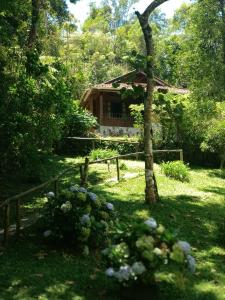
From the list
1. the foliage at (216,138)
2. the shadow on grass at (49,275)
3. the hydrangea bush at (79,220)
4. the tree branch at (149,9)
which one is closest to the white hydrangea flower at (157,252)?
the shadow on grass at (49,275)

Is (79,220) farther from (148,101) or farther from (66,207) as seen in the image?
(148,101)

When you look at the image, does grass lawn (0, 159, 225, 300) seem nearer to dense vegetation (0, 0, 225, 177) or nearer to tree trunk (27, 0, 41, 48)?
dense vegetation (0, 0, 225, 177)

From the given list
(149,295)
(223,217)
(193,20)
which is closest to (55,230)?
(149,295)

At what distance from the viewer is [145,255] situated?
5824mm

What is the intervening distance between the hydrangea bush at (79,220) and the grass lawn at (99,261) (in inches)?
11.0

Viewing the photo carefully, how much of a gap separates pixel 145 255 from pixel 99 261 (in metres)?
2.35

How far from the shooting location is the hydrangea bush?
8.25 m

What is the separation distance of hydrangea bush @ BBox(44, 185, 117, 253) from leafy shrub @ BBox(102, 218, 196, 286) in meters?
2.00

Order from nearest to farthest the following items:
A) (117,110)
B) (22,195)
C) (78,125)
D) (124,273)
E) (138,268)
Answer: (138,268)
(124,273)
(22,195)
(78,125)
(117,110)

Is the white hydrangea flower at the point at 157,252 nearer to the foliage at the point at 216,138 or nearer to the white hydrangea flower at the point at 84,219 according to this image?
the white hydrangea flower at the point at 84,219

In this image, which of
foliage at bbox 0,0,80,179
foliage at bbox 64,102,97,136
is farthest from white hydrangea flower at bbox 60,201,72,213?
foliage at bbox 64,102,97,136

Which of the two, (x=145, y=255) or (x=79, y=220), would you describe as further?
(x=79, y=220)

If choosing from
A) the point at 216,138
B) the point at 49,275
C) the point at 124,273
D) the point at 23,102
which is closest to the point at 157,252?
the point at 124,273

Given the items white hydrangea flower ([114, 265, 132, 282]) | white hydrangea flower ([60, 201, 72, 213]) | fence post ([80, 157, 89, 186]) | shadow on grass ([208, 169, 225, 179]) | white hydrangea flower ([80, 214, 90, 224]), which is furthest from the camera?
shadow on grass ([208, 169, 225, 179])
